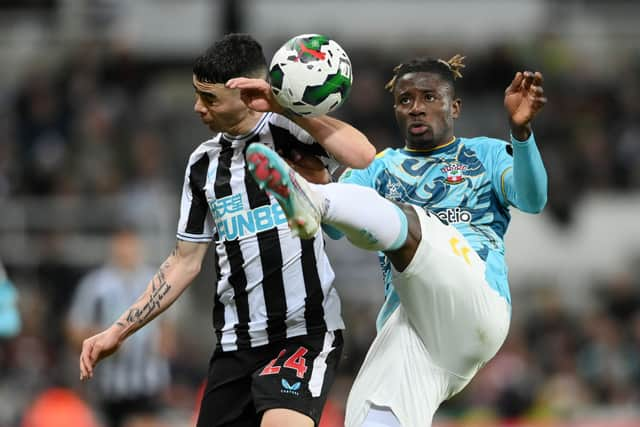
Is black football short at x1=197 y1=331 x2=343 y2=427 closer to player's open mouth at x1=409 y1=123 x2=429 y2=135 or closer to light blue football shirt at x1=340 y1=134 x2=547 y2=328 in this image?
light blue football shirt at x1=340 y1=134 x2=547 y2=328

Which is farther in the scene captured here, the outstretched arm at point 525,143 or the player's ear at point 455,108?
the player's ear at point 455,108

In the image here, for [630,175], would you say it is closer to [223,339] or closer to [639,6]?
[639,6]

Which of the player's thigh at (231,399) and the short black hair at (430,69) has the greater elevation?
the short black hair at (430,69)

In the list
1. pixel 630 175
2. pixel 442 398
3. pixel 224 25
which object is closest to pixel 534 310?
pixel 630 175

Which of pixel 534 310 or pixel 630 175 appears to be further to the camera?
pixel 630 175

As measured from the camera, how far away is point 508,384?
11078mm

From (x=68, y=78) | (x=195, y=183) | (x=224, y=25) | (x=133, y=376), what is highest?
(x=195, y=183)

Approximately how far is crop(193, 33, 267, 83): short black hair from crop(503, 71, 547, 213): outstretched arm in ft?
3.53

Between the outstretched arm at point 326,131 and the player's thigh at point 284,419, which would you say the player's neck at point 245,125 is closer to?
the outstretched arm at point 326,131

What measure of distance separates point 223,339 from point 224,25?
8.36 meters

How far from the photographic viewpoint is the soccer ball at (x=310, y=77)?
15.4 ft

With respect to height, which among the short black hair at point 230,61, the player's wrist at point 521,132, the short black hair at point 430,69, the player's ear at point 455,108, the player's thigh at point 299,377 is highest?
the short black hair at point 230,61

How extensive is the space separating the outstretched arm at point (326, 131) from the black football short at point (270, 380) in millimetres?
896

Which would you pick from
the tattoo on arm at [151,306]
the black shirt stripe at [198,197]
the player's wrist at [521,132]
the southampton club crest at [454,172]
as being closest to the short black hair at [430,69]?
the southampton club crest at [454,172]
